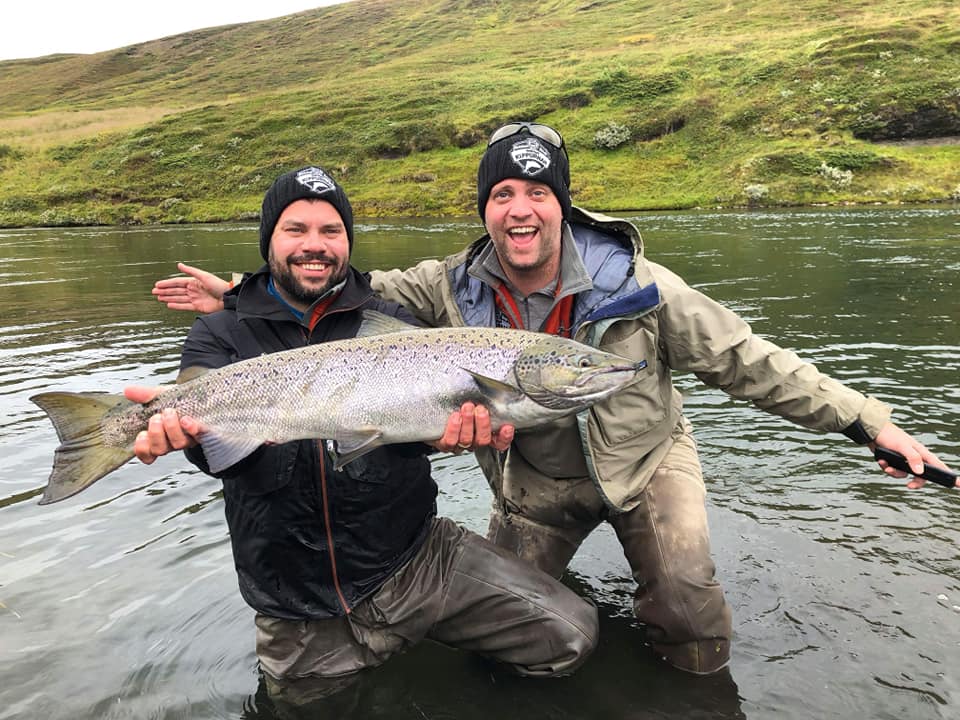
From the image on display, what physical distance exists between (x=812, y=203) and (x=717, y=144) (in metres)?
13.8

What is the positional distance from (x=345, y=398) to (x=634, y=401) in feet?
5.60

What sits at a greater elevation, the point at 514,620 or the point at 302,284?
the point at 302,284

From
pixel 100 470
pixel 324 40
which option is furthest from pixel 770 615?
pixel 324 40

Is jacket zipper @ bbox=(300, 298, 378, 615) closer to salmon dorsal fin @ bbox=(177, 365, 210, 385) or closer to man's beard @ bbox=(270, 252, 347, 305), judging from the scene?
→ salmon dorsal fin @ bbox=(177, 365, 210, 385)

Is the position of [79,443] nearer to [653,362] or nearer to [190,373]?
[190,373]

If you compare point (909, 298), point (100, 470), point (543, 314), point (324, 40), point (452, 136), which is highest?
point (324, 40)

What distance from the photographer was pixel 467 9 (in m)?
137

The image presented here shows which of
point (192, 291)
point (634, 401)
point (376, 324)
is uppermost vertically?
point (192, 291)

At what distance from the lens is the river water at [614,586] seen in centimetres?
388

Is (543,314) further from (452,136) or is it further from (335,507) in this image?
→ (452,136)

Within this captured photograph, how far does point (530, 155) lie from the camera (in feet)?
14.0

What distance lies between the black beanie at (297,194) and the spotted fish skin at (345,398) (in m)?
0.80

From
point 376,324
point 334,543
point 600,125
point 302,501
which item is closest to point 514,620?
point 334,543

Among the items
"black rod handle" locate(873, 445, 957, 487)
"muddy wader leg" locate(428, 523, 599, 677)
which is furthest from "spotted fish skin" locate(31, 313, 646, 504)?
"black rod handle" locate(873, 445, 957, 487)
